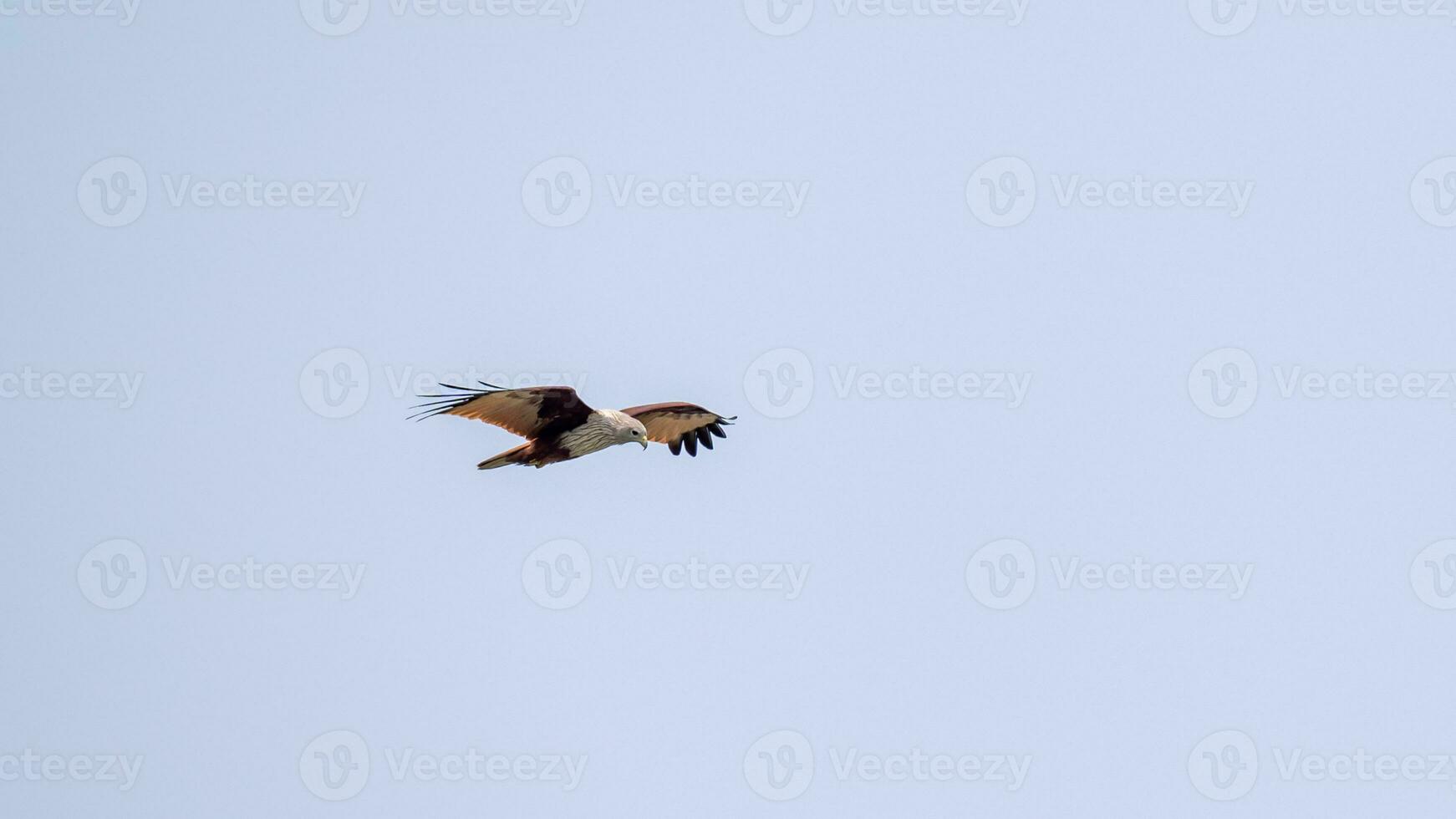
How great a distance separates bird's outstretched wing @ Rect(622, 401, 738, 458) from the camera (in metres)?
27.2

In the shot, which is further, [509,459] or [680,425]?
[680,425]

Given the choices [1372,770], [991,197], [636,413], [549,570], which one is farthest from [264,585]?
[1372,770]

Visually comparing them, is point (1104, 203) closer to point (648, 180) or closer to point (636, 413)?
point (648, 180)

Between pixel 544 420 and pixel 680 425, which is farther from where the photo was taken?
pixel 680 425

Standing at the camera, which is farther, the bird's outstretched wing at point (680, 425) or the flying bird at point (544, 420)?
the bird's outstretched wing at point (680, 425)

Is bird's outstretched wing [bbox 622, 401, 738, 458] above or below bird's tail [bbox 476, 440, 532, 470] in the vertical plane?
above

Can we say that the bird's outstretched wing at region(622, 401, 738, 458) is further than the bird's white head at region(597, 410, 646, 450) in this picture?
Yes

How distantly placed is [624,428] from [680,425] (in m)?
3.10

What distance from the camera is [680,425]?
2761cm

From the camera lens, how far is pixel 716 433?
2809cm

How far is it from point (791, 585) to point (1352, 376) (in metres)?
8.83

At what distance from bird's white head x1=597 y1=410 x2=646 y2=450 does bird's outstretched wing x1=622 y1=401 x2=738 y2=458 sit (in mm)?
1902

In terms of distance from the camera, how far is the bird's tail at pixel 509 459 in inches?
939

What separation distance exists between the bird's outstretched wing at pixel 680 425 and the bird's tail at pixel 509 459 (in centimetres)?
285
